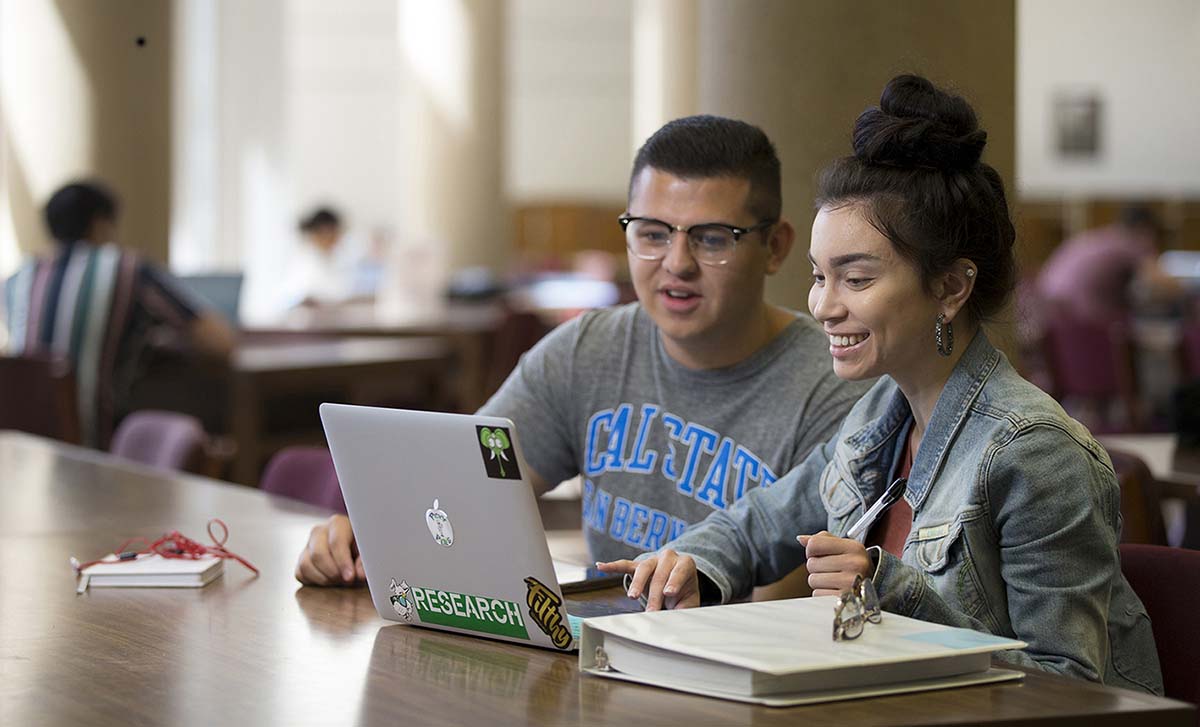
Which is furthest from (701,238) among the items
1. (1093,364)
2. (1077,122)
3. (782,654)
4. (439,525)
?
(1077,122)

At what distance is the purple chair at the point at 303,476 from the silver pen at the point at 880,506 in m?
1.38

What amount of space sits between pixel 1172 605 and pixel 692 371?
2.85 feet

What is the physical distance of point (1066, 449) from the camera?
1.63 m

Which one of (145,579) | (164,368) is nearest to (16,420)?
(164,368)

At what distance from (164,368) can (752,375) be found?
3887mm

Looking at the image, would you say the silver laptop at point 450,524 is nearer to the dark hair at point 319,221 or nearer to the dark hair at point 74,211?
the dark hair at point 74,211

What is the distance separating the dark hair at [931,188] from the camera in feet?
5.75

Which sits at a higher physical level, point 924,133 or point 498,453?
point 924,133

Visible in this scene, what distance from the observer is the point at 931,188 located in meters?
1.76

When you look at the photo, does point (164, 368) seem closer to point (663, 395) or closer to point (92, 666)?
point (663, 395)

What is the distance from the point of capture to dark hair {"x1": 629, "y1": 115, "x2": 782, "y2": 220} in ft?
7.70

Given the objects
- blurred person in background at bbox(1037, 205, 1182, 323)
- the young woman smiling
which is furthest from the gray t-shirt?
blurred person in background at bbox(1037, 205, 1182, 323)

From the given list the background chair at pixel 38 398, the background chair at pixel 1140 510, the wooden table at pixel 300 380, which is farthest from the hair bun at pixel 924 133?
the wooden table at pixel 300 380

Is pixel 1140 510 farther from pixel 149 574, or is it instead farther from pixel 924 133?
pixel 149 574
